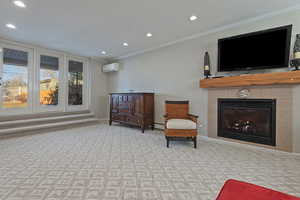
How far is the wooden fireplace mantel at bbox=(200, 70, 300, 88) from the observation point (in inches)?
94.2

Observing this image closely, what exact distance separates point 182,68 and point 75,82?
408 centimetres

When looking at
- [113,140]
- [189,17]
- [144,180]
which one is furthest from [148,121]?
[189,17]

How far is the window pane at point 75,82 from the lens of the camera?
17.5 ft

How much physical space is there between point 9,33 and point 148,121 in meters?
4.25

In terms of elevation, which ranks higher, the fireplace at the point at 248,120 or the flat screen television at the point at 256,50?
the flat screen television at the point at 256,50

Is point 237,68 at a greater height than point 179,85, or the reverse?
point 237,68

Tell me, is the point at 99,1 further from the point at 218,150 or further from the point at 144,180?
the point at 218,150

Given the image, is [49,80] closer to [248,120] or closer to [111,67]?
[111,67]

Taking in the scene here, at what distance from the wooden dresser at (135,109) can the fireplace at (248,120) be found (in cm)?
194

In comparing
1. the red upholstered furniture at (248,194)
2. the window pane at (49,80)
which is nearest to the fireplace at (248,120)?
the red upholstered furniture at (248,194)

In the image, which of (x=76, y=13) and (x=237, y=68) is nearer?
(x=76, y=13)

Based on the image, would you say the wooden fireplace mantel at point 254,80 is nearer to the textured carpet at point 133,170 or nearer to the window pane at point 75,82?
the textured carpet at point 133,170

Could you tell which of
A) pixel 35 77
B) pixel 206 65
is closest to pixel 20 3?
pixel 35 77

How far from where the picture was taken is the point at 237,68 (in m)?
3.00
